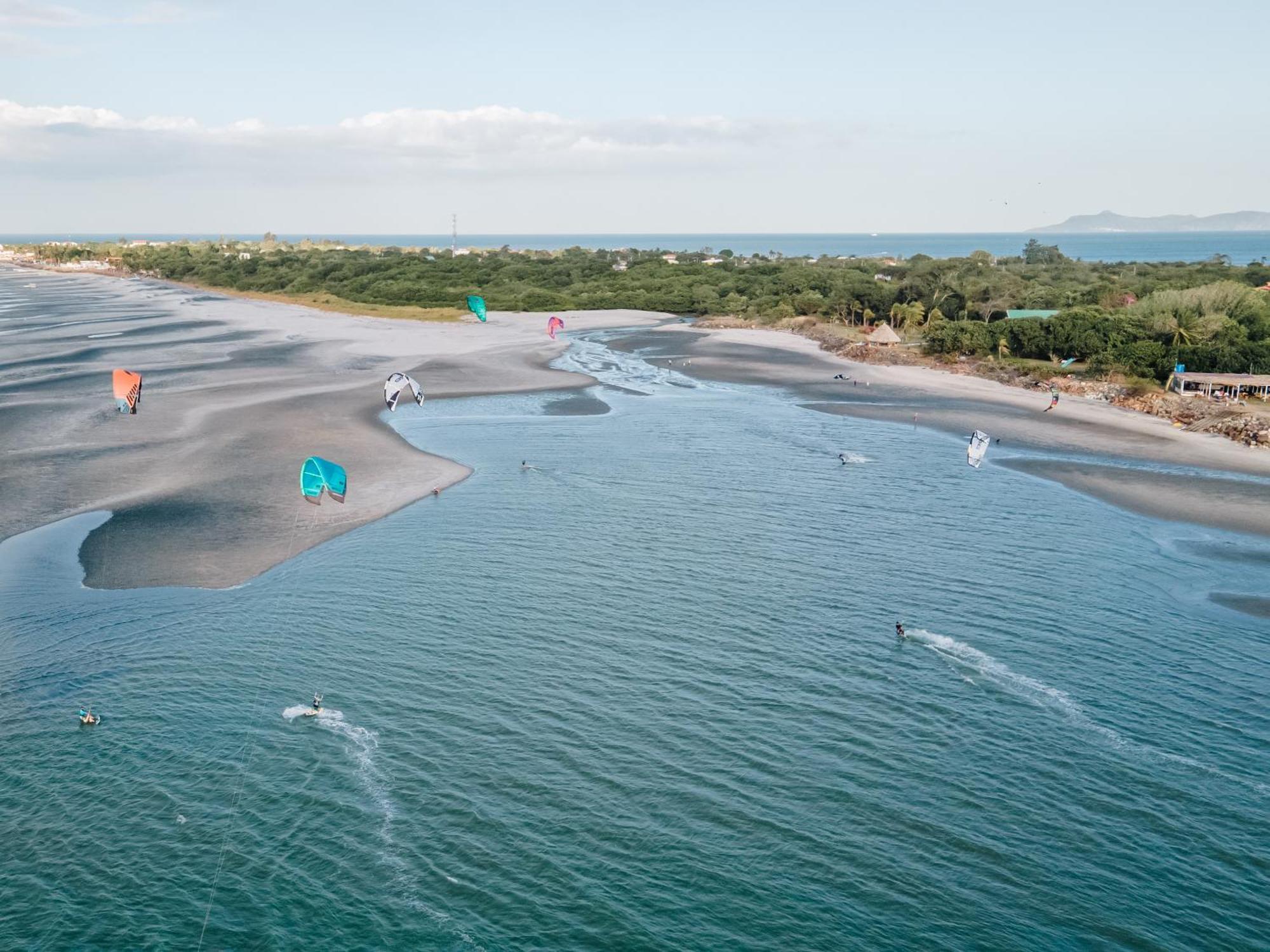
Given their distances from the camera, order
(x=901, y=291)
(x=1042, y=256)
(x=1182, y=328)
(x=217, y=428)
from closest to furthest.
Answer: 1. (x=217, y=428)
2. (x=1182, y=328)
3. (x=901, y=291)
4. (x=1042, y=256)

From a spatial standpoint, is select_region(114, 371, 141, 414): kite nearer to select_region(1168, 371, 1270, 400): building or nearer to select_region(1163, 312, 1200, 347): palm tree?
select_region(1168, 371, 1270, 400): building

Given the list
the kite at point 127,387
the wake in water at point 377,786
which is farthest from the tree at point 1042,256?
the wake in water at point 377,786

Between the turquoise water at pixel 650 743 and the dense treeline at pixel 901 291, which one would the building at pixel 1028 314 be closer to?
the dense treeline at pixel 901 291

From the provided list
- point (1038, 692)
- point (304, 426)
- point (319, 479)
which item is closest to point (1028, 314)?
point (304, 426)

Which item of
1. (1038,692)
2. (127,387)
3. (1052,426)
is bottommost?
(1038,692)

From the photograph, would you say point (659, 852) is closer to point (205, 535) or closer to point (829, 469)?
point (205, 535)

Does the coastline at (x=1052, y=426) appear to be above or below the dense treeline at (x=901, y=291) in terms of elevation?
below

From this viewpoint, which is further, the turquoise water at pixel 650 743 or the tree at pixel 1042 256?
the tree at pixel 1042 256

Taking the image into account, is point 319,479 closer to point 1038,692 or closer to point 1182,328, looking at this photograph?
point 1038,692

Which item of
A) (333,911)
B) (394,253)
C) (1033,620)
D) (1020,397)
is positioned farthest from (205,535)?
(394,253)
